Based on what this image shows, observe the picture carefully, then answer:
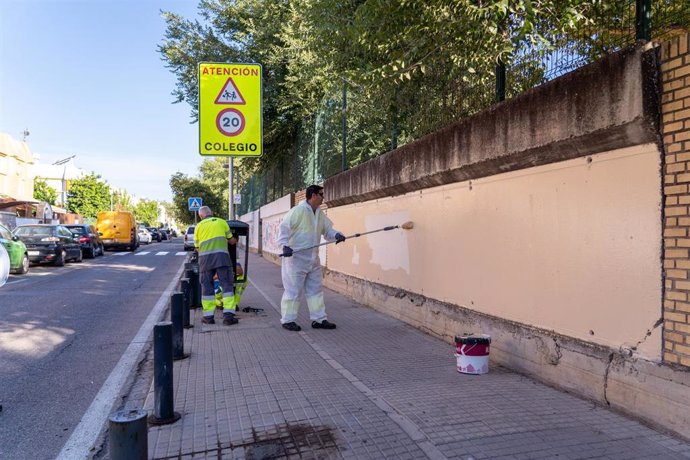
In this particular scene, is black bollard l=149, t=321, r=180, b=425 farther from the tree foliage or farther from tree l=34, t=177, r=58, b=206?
tree l=34, t=177, r=58, b=206

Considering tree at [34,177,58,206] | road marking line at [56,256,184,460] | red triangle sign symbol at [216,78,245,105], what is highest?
tree at [34,177,58,206]

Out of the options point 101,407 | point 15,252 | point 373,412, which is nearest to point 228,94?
point 101,407

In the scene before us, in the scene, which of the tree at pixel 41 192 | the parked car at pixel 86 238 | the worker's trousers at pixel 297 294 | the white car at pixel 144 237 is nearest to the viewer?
the worker's trousers at pixel 297 294

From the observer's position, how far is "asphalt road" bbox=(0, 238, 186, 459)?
4148 millimetres

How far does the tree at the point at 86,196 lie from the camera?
200 ft

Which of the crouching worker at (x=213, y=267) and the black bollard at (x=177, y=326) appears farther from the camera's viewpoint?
the crouching worker at (x=213, y=267)

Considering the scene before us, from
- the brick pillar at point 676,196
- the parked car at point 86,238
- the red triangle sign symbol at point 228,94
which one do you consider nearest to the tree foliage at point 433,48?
the brick pillar at point 676,196

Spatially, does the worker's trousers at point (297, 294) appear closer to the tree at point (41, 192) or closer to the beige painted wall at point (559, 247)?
the beige painted wall at point (559, 247)

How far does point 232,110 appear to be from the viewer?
10.3m

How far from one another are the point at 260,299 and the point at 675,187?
27.4 ft

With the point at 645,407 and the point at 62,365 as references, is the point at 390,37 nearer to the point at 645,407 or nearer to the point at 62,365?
the point at 645,407

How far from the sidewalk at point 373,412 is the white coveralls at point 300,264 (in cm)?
120

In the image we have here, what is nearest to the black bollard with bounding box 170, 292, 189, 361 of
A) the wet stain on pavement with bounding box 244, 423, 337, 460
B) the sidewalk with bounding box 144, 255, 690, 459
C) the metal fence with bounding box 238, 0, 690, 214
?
the sidewalk with bounding box 144, 255, 690, 459

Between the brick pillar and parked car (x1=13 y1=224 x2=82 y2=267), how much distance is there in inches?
755
